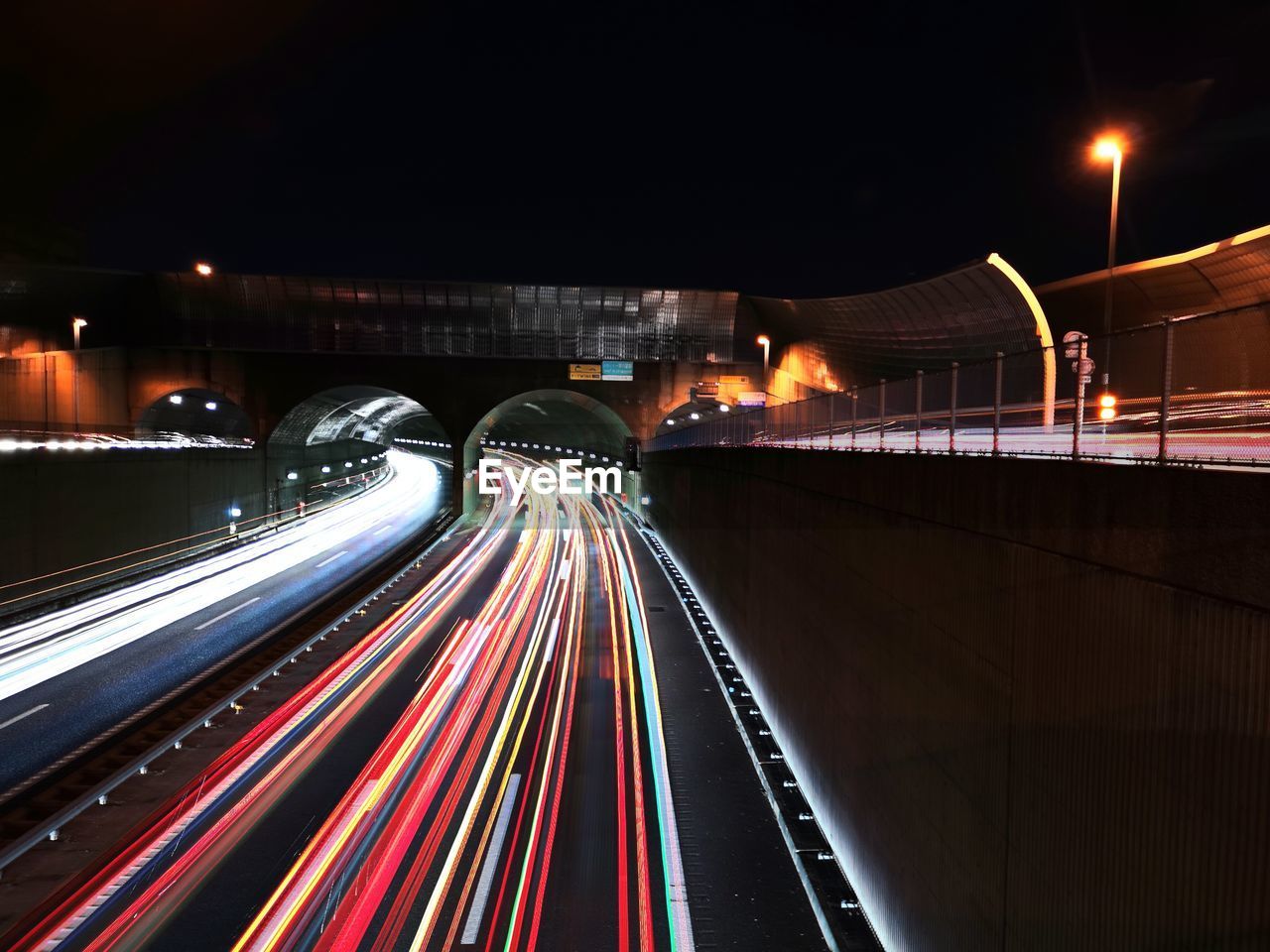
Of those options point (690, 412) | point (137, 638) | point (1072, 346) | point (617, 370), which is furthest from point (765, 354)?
point (1072, 346)

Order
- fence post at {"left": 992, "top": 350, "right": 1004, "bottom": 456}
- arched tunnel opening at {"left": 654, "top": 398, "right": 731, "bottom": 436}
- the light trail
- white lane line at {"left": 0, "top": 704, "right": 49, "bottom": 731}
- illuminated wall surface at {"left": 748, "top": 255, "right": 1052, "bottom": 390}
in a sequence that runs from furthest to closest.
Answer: arched tunnel opening at {"left": 654, "top": 398, "right": 731, "bottom": 436}, illuminated wall surface at {"left": 748, "top": 255, "right": 1052, "bottom": 390}, the light trail, white lane line at {"left": 0, "top": 704, "right": 49, "bottom": 731}, fence post at {"left": 992, "top": 350, "right": 1004, "bottom": 456}

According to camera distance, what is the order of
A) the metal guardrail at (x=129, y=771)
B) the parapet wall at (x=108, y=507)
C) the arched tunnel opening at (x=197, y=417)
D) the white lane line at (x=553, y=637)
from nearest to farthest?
1. the metal guardrail at (x=129, y=771)
2. the white lane line at (x=553, y=637)
3. the parapet wall at (x=108, y=507)
4. the arched tunnel opening at (x=197, y=417)

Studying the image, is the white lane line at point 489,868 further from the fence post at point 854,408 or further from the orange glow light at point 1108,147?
the orange glow light at point 1108,147

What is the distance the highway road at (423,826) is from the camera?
27.7 ft

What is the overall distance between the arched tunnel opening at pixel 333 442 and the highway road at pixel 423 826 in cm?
3180

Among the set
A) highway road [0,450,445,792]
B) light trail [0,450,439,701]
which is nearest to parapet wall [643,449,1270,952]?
highway road [0,450,445,792]

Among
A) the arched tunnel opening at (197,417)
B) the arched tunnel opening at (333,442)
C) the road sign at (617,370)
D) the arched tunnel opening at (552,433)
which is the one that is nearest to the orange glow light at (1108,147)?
the arched tunnel opening at (552,433)

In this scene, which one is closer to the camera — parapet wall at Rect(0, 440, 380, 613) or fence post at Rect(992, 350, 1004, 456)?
fence post at Rect(992, 350, 1004, 456)

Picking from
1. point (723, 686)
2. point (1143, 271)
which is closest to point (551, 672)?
point (723, 686)

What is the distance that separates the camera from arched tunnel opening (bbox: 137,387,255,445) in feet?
147

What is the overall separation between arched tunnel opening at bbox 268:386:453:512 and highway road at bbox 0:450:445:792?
12.5 metres

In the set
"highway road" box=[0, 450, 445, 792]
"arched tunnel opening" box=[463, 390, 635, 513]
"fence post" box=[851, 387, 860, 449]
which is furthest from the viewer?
"arched tunnel opening" box=[463, 390, 635, 513]

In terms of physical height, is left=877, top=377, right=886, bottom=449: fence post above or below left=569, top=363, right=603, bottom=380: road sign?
below

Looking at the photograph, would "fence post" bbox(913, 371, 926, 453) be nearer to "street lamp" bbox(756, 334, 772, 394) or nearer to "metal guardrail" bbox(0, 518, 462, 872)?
"metal guardrail" bbox(0, 518, 462, 872)
